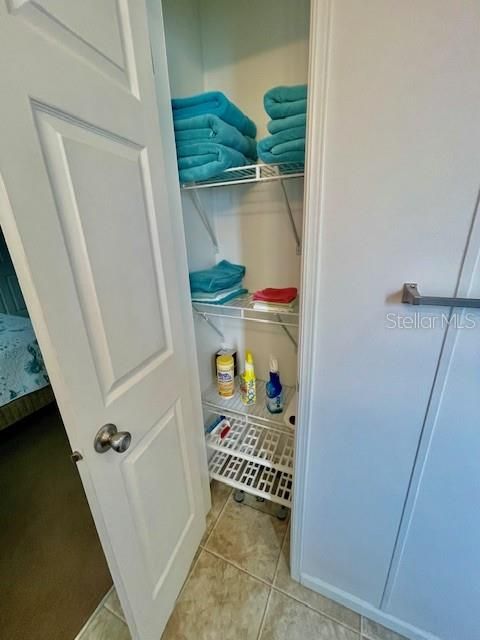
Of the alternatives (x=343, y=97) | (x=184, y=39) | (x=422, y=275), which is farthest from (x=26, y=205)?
(x=184, y=39)

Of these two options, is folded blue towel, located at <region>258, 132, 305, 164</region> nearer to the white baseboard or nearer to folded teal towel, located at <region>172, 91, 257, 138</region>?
folded teal towel, located at <region>172, 91, 257, 138</region>

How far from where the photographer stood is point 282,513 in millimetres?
1347

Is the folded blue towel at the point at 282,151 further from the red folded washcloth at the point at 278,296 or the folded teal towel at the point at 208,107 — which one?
the red folded washcloth at the point at 278,296

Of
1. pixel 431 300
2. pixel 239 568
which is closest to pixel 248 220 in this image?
pixel 431 300

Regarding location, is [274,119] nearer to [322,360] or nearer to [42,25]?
[42,25]

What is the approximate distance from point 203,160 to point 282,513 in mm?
1618

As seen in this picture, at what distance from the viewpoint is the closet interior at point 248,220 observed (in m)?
0.97

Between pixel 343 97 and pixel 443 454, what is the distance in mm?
895

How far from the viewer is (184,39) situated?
1.00 metres

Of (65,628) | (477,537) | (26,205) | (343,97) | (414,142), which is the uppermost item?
(343,97)

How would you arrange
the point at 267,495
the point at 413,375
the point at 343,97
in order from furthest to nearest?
1. the point at 267,495
2. the point at 413,375
3. the point at 343,97

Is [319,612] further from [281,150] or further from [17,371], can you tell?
[17,371]

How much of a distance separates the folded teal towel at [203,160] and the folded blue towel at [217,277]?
0.36m

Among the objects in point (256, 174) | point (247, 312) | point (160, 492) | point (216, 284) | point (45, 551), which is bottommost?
point (45, 551)
